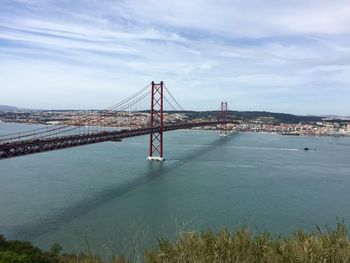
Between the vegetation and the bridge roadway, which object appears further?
the bridge roadway

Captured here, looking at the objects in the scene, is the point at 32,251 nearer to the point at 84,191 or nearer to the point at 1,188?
the point at 84,191

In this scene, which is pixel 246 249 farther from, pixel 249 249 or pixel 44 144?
pixel 44 144

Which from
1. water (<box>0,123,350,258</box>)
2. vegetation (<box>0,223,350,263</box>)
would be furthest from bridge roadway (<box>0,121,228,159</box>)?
vegetation (<box>0,223,350,263</box>)

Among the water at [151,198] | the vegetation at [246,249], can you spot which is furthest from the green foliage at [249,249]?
the water at [151,198]

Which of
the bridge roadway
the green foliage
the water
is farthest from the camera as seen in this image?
the bridge roadway

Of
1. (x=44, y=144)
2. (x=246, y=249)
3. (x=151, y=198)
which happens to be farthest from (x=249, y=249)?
(x=151, y=198)

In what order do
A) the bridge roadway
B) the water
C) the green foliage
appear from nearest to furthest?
the green foliage < the water < the bridge roadway

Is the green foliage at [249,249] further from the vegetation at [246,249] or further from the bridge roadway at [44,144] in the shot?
the bridge roadway at [44,144]

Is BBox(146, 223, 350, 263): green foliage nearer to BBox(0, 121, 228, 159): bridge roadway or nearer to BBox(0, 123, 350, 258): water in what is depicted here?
BBox(0, 123, 350, 258): water
